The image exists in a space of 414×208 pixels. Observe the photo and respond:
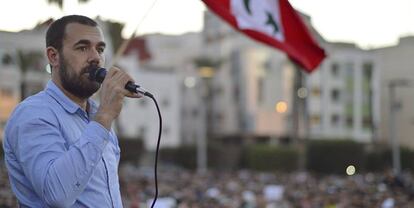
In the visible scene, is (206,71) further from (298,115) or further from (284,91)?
(298,115)

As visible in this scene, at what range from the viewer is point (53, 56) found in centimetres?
304

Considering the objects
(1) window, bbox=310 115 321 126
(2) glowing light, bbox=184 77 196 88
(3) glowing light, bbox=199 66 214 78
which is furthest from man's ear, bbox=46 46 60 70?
(1) window, bbox=310 115 321 126

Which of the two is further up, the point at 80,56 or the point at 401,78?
the point at 80,56

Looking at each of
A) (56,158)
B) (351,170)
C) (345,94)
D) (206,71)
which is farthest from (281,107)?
(56,158)

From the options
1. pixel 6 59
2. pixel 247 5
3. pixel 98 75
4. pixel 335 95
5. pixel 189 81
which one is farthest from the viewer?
pixel 335 95

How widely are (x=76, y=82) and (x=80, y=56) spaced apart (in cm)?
9

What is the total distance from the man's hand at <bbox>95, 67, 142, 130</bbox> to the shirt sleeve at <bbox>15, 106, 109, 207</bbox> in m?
0.04

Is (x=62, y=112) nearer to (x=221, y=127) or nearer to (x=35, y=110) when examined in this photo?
(x=35, y=110)

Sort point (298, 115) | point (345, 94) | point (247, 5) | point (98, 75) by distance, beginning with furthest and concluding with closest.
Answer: point (345, 94)
point (298, 115)
point (247, 5)
point (98, 75)

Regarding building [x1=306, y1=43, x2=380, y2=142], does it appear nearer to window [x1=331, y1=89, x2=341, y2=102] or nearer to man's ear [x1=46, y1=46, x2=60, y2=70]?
window [x1=331, y1=89, x2=341, y2=102]

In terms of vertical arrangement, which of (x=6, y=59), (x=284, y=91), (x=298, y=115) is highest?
(x=6, y=59)

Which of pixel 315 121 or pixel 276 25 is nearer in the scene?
pixel 276 25

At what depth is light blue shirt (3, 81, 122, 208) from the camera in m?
2.67

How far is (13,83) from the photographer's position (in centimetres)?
6341
